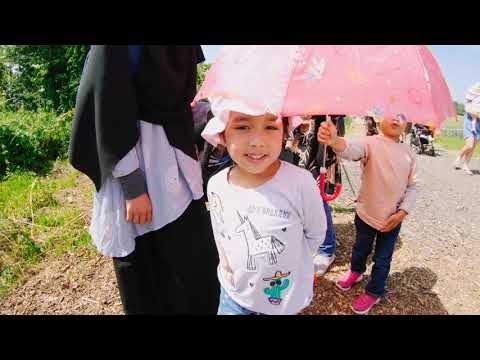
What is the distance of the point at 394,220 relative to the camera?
2232mm

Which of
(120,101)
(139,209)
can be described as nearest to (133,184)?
(139,209)

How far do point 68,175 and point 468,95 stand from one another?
741 cm

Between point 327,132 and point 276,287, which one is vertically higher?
point 327,132

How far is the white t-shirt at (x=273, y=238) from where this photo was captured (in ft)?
4.76

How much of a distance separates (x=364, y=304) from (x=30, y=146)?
785 centimetres

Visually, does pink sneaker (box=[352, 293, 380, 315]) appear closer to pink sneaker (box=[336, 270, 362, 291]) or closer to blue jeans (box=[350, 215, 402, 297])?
blue jeans (box=[350, 215, 402, 297])

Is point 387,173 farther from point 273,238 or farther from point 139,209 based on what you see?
point 139,209

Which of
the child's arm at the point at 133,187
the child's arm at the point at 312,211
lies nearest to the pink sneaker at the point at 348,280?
the child's arm at the point at 312,211

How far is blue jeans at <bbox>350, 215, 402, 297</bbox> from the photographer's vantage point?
238cm

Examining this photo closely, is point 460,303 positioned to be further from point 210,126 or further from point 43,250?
point 43,250

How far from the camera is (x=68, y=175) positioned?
6242 mm

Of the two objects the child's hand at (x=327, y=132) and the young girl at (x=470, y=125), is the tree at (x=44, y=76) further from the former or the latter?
the child's hand at (x=327, y=132)

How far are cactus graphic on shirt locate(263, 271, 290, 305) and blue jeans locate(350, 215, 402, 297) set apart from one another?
1.22m
